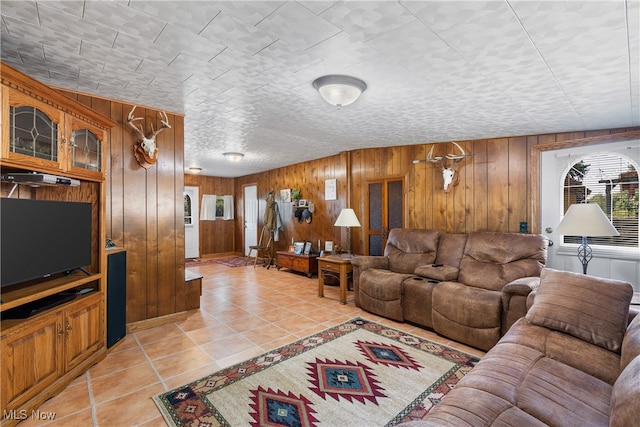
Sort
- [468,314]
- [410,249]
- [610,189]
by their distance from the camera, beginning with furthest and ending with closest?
1. [410,249]
2. [610,189]
3. [468,314]

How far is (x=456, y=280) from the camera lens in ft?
11.6

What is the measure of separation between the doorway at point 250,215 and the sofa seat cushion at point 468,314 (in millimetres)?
5875

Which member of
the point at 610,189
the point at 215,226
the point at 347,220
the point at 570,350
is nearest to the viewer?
the point at 570,350

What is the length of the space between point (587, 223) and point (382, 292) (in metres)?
2.05

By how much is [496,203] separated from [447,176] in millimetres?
713

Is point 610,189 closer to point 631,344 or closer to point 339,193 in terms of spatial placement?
point 631,344

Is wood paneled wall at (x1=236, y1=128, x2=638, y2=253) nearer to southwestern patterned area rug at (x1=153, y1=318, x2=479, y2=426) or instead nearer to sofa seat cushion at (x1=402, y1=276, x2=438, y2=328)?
sofa seat cushion at (x1=402, y1=276, x2=438, y2=328)

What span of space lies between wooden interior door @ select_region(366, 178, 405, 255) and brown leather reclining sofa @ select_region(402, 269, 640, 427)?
2.59 metres

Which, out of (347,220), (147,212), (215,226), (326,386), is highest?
(147,212)

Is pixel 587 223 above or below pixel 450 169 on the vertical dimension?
below

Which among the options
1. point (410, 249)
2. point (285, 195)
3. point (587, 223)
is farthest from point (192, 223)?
point (587, 223)

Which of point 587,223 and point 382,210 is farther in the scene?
point 382,210

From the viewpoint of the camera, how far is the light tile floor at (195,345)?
198cm

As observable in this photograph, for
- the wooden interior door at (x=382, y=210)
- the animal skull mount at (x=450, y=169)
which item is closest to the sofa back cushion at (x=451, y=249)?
the animal skull mount at (x=450, y=169)
